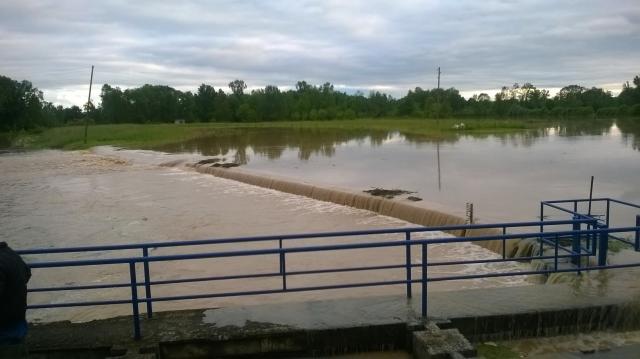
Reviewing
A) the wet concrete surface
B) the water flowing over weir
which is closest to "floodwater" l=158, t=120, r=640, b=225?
the water flowing over weir

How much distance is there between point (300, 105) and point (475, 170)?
340 feet

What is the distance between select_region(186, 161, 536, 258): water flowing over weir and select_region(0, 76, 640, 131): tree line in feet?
267

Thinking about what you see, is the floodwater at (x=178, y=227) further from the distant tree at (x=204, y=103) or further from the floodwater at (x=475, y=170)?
the distant tree at (x=204, y=103)

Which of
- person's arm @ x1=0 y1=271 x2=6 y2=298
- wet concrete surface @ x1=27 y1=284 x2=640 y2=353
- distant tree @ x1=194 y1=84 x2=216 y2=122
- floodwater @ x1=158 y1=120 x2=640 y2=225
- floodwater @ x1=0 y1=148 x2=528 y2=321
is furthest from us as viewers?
distant tree @ x1=194 y1=84 x2=216 y2=122

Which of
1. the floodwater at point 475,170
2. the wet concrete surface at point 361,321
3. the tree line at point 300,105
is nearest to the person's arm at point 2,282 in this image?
the wet concrete surface at point 361,321

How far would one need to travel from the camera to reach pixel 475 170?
83.5 feet

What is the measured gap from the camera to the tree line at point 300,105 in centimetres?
10562

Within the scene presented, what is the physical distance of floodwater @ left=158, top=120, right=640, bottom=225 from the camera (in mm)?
17875

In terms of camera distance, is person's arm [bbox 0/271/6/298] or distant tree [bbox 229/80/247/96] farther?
Result: distant tree [bbox 229/80/247/96]

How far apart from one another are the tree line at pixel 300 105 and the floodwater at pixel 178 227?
81.0 meters

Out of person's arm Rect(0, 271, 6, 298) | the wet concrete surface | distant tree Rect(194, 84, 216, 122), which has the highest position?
distant tree Rect(194, 84, 216, 122)

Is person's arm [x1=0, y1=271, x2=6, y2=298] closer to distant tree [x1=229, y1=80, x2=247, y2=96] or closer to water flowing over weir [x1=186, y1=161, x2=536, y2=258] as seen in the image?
water flowing over weir [x1=186, y1=161, x2=536, y2=258]

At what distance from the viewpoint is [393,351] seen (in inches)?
232

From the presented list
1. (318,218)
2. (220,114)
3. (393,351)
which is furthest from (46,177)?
(220,114)
